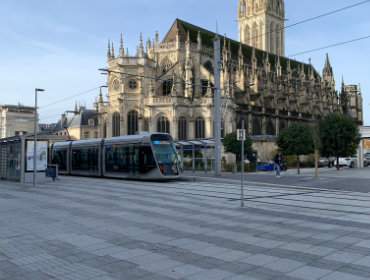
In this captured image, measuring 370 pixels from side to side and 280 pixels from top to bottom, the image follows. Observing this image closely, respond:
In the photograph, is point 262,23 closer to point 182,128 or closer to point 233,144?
point 182,128

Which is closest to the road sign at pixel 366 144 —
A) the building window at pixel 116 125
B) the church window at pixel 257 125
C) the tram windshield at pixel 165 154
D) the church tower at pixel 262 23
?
the church window at pixel 257 125

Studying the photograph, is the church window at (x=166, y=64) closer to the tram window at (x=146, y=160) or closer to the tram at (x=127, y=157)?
the tram at (x=127, y=157)

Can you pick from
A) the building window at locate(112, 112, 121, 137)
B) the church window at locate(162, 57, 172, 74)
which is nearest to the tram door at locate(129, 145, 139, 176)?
the building window at locate(112, 112, 121, 137)

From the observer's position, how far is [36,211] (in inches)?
406

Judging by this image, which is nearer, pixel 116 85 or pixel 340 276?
pixel 340 276

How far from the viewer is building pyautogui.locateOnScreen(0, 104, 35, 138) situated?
2965 inches

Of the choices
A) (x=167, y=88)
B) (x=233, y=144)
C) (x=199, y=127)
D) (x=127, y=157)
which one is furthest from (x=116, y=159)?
(x=167, y=88)

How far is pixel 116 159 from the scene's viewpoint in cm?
2269

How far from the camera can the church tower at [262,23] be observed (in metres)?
87.0

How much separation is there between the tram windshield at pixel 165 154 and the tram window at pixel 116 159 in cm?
225

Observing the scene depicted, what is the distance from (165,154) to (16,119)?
213 ft

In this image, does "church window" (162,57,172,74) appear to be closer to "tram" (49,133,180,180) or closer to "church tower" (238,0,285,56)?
"tram" (49,133,180,180)

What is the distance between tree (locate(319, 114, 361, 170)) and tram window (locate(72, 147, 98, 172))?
1902 cm

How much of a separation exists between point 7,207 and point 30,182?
9334 mm
